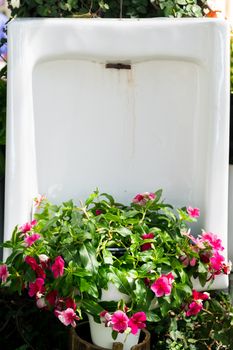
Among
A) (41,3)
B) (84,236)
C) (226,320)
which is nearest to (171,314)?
(226,320)

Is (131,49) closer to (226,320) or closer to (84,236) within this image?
(84,236)

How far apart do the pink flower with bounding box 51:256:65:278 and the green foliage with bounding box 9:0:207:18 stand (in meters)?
0.64

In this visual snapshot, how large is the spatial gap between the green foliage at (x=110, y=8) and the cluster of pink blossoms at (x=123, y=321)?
2.43 feet

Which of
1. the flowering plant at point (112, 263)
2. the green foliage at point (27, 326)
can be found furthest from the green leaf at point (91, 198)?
the green foliage at point (27, 326)

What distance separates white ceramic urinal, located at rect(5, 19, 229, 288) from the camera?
162 centimetres

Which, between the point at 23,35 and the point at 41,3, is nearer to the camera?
the point at 23,35

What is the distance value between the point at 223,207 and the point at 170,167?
0.62ft

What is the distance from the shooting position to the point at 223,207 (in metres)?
1.63

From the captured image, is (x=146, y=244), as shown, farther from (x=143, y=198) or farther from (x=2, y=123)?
(x=2, y=123)

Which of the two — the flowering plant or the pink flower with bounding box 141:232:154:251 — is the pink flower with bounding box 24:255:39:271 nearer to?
the flowering plant

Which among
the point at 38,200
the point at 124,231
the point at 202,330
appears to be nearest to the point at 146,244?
the point at 124,231

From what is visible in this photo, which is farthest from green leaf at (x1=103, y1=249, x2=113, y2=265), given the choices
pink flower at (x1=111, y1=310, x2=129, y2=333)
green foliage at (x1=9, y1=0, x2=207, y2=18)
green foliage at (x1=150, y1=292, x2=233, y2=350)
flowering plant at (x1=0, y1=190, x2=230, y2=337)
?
green foliage at (x1=9, y1=0, x2=207, y2=18)

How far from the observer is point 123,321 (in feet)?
4.73

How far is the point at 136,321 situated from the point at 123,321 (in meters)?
0.03
